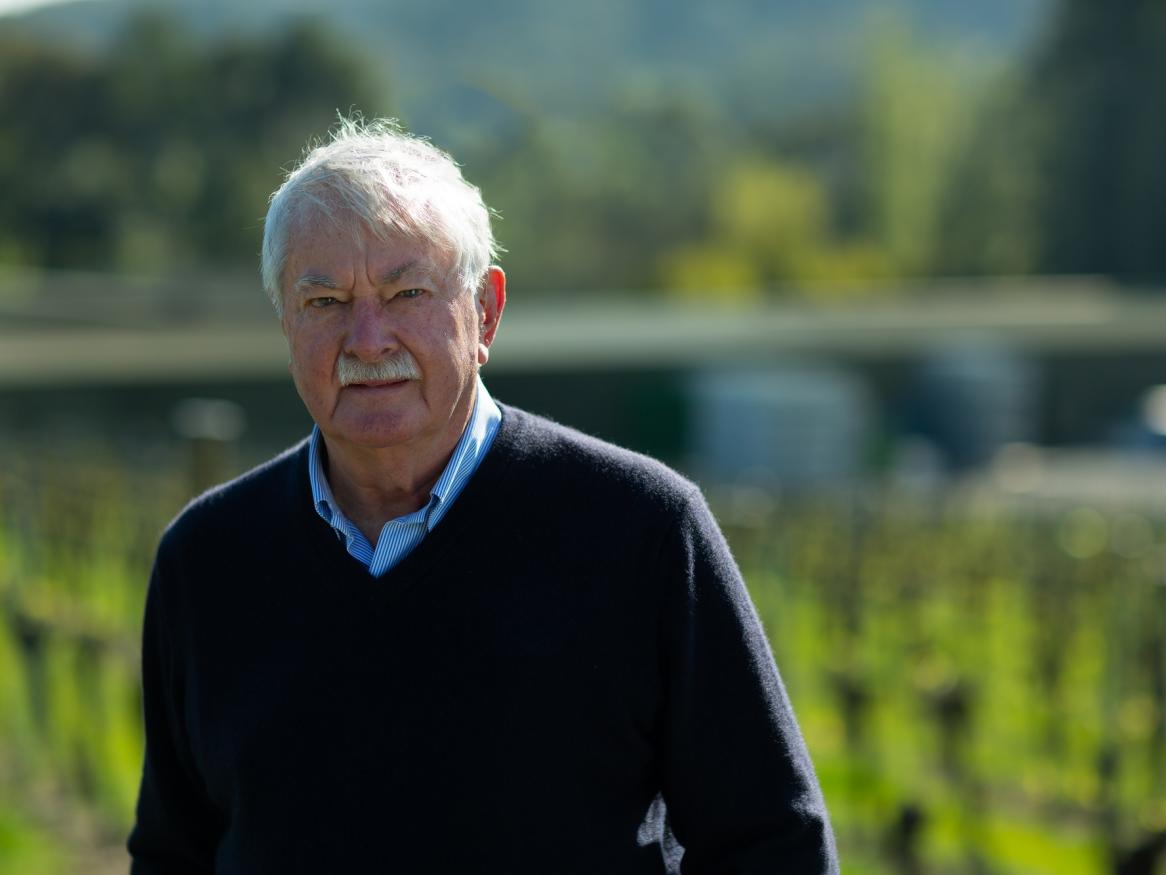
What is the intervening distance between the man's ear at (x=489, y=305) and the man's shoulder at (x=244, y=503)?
0.88ft

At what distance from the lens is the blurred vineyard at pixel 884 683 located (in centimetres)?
495

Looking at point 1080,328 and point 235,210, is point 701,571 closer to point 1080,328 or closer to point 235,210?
point 1080,328

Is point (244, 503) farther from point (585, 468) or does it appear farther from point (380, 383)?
point (585, 468)

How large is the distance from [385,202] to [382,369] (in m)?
0.19

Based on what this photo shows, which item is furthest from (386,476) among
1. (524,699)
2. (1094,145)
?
(1094,145)

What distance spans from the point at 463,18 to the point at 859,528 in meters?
57.6

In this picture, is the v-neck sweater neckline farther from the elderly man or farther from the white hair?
the white hair

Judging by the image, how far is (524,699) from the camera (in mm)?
1714

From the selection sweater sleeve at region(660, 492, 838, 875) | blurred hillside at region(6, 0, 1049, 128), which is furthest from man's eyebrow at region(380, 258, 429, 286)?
blurred hillside at region(6, 0, 1049, 128)

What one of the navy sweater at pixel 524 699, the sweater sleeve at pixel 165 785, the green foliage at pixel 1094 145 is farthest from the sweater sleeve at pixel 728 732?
the green foliage at pixel 1094 145

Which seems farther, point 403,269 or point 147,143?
point 147,143

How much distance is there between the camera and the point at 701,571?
1.71m

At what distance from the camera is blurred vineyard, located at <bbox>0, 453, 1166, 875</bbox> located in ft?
16.3

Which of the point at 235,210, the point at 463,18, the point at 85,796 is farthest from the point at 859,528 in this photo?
the point at 463,18
